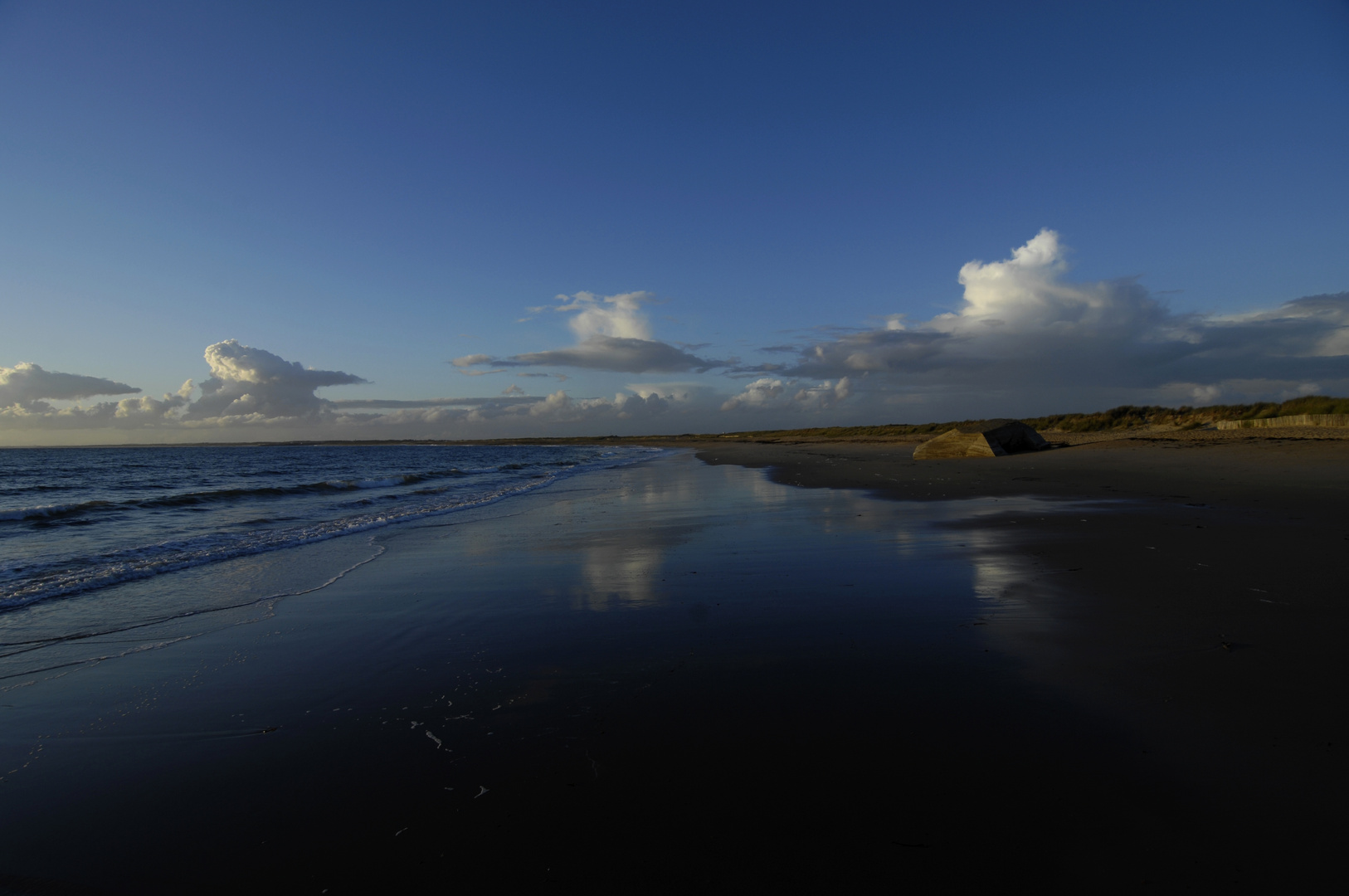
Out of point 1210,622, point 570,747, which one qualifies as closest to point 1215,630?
point 1210,622

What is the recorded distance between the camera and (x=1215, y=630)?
4043mm

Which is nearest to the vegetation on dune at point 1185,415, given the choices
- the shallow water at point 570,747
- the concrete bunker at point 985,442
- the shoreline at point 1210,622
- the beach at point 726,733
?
the concrete bunker at point 985,442

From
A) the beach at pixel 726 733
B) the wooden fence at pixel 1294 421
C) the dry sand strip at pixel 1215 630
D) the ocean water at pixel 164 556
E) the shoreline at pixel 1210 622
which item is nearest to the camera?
the beach at pixel 726 733

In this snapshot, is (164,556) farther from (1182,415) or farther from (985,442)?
(1182,415)

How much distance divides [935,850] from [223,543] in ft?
37.1

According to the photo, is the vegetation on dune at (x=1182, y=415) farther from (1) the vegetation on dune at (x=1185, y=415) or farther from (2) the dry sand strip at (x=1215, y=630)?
(2) the dry sand strip at (x=1215, y=630)

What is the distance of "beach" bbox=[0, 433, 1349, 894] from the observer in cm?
214

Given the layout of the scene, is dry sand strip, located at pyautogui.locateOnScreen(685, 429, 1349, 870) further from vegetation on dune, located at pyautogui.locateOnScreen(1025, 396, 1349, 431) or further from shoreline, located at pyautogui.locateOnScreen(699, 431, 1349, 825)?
vegetation on dune, located at pyautogui.locateOnScreen(1025, 396, 1349, 431)

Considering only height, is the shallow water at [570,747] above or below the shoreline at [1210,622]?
below

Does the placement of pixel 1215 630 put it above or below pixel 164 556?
above

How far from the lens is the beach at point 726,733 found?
2139mm

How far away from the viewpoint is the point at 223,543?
987 cm

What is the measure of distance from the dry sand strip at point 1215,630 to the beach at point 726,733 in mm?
24

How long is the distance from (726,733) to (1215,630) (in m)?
3.51
